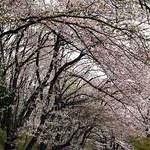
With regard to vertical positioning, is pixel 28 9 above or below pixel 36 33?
below

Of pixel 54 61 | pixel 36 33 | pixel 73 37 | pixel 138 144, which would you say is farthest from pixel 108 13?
pixel 138 144

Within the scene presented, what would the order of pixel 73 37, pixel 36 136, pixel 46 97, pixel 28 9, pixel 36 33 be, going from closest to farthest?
pixel 28 9, pixel 73 37, pixel 36 136, pixel 46 97, pixel 36 33

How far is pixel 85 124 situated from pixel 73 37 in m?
7.86

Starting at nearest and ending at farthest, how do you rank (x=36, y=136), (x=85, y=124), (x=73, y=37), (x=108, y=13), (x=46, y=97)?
(x=108, y=13) → (x=73, y=37) → (x=36, y=136) → (x=46, y=97) → (x=85, y=124)

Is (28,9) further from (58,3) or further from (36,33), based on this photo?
(36,33)

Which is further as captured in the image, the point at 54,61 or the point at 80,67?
the point at 80,67

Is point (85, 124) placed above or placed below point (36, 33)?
below

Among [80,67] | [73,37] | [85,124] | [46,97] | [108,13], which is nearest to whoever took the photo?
[108,13]

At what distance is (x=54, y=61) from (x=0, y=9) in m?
6.78

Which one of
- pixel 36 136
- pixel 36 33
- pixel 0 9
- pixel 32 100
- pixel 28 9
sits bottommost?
pixel 36 136

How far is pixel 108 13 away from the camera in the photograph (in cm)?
1230

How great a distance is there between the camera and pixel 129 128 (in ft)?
68.6

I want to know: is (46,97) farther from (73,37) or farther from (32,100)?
(73,37)

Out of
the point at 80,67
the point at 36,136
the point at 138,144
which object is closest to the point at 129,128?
the point at 138,144
